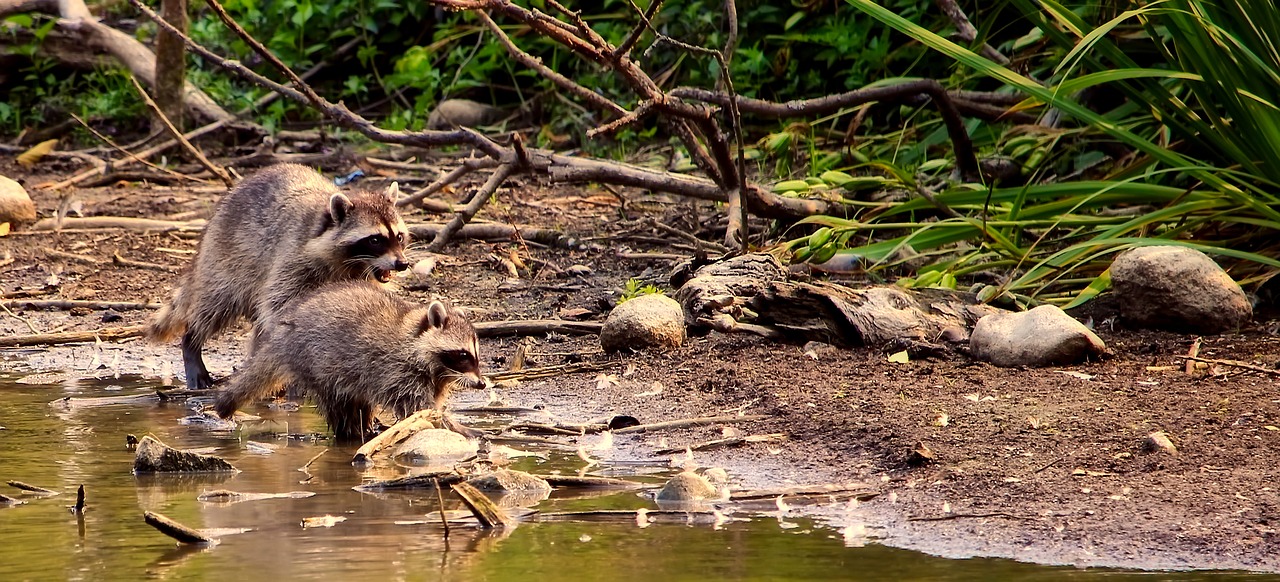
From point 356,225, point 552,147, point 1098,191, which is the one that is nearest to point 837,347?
point 1098,191

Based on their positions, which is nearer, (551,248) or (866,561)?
(866,561)

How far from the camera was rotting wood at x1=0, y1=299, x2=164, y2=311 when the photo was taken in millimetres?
7652

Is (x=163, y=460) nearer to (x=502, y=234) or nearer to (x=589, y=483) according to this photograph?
(x=589, y=483)

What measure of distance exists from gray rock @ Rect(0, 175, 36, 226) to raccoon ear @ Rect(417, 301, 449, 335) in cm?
471

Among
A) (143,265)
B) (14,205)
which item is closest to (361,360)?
(143,265)

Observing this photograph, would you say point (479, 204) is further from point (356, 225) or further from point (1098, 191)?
point (1098, 191)

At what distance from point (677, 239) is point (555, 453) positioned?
3.51 metres

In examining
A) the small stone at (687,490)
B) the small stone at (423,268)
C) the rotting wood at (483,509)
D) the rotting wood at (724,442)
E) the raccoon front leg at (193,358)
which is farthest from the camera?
the small stone at (423,268)

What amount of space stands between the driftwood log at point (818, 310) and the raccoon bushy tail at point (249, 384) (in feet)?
5.73

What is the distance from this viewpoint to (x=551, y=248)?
8.58 metres

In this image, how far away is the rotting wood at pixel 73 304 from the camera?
25.1 feet

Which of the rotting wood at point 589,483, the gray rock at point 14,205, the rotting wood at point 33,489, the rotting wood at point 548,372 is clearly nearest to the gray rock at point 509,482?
the rotting wood at point 589,483

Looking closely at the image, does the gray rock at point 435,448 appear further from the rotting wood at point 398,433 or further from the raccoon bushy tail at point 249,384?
the raccoon bushy tail at point 249,384

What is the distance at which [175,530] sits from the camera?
370 centimetres
